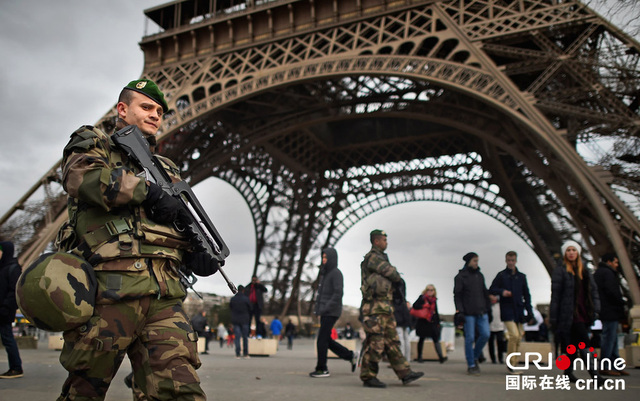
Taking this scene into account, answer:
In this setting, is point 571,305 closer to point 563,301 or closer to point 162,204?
point 563,301

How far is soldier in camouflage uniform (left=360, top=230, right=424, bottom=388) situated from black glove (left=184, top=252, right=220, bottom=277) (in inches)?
144

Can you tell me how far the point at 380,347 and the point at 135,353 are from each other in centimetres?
391

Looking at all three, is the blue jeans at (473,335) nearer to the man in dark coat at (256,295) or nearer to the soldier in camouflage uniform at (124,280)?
the soldier in camouflage uniform at (124,280)

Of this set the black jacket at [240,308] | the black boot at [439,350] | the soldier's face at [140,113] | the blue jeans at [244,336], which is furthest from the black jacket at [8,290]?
the black boot at [439,350]

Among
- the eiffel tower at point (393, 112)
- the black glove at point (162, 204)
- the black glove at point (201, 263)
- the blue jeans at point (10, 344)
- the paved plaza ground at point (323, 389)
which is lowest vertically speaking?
the paved plaza ground at point (323, 389)

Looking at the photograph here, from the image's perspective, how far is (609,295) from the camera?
22.7 feet

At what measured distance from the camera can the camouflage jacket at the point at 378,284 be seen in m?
6.08

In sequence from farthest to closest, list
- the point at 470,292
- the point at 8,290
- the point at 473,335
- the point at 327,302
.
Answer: the point at 470,292 → the point at 473,335 → the point at 327,302 → the point at 8,290

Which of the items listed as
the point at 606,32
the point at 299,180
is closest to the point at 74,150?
the point at 606,32

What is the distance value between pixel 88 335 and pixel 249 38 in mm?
16614

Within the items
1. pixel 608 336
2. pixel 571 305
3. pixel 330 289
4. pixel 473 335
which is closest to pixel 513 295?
pixel 473 335

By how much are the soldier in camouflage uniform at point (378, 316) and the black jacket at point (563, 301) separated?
1468mm

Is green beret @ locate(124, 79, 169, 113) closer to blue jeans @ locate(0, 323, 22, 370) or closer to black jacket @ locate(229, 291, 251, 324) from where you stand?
blue jeans @ locate(0, 323, 22, 370)

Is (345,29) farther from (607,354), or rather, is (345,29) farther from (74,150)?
(74,150)
